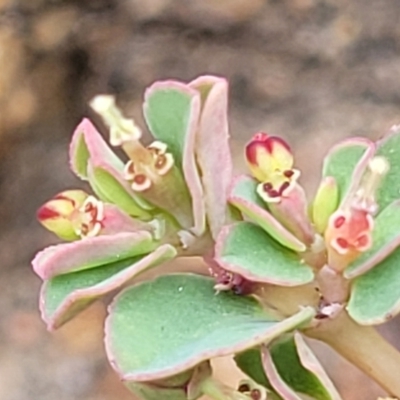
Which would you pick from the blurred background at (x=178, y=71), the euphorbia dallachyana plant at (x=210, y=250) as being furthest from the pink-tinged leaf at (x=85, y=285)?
the blurred background at (x=178, y=71)

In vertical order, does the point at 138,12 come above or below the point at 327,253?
above

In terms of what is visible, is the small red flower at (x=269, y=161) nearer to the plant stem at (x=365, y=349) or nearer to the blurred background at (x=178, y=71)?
the plant stem at (x=365, y=349)

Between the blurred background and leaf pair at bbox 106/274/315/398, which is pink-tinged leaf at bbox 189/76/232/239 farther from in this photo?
the blurred background

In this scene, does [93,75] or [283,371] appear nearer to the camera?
[283,371]

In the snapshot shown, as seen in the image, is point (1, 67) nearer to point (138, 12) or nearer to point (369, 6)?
point (138, 12)

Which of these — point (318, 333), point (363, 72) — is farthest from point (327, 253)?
point (363, 72)

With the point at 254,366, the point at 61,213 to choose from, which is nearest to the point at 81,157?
the point at 61,213

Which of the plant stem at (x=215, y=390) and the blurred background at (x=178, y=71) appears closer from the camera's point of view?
the plant stem at (x=215, y=390)
